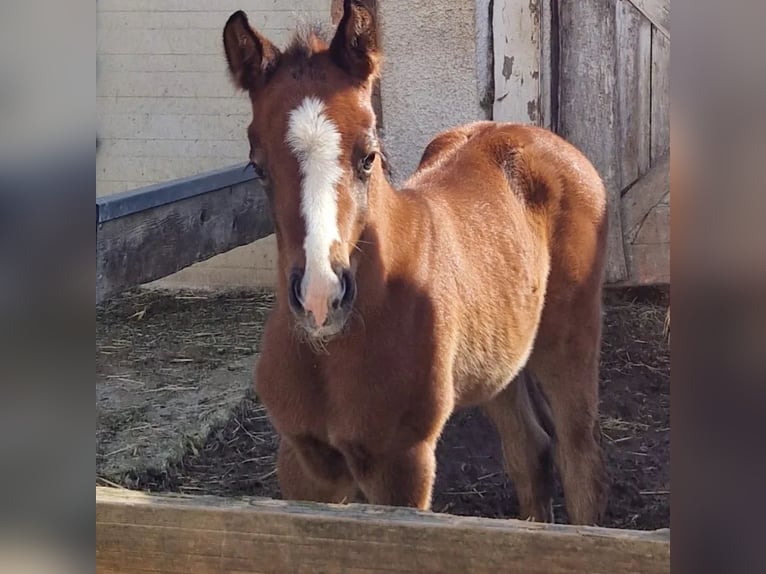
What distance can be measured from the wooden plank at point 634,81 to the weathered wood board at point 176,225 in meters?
0.99

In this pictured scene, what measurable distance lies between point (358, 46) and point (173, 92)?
658 mm

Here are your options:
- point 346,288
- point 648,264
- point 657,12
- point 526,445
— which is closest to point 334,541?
point 346,288

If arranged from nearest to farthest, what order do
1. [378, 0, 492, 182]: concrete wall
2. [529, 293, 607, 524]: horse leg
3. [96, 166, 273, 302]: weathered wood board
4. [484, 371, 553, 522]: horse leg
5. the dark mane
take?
the dark mane, [378, 0, 492, 182]: concrete wall, [96, 166, 273, 302]: weathered wood board, [529, 293, 607, 524]: horse leg, [484, 371, 553, 522]: horse leg

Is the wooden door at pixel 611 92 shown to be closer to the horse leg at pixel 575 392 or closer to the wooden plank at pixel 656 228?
the wooden plank at pixel 656 228

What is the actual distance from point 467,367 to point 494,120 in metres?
0.69

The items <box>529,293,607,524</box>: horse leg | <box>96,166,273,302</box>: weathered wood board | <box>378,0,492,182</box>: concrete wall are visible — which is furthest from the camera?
<box>529,293,607,524</box>: horse leg

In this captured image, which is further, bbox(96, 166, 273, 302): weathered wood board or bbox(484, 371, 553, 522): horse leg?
bbox(484, 371, 553, 522): horse leg

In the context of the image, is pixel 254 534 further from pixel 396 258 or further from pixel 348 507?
pixel 396 258

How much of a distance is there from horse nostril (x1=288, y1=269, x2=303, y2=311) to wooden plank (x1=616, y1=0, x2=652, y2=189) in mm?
947

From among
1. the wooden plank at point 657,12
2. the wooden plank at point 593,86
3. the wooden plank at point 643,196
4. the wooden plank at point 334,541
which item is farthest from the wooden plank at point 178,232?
the wooden plank at point 657,12

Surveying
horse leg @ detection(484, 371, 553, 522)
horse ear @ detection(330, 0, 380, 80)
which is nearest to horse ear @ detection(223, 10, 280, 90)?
horse ear @ detection(330, 0, 380, 80)

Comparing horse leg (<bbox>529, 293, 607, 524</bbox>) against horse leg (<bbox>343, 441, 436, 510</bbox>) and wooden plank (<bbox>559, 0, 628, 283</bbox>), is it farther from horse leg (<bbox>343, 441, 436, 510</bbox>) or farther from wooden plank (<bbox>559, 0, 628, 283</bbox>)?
horse leg (<bbox>343, 441, 436, 510</bbox>)

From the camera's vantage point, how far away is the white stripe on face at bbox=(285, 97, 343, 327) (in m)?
→ 2.05

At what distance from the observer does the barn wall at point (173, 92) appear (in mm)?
2570
